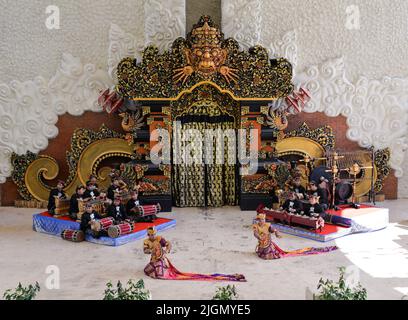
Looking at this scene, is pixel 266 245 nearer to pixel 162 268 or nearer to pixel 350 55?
pixel 162 268

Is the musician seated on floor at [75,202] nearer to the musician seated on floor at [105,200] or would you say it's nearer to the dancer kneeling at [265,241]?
the musician seated on floor at [105,200]

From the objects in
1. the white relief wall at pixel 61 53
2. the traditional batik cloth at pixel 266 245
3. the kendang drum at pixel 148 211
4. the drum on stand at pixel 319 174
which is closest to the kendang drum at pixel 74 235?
the kendang drum at pixel 148 211

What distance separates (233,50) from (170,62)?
1.35 meters

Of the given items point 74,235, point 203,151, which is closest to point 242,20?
point 203,151

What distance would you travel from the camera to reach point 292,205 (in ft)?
29.0

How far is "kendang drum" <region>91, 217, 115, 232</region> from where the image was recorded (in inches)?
317

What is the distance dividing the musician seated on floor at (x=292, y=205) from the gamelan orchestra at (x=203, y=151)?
0.02m

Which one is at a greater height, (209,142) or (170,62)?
(170,62)

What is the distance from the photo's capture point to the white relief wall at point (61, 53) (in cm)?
1077

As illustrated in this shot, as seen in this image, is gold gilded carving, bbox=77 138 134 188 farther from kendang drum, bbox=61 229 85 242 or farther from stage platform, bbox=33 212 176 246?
kendang drum, bbox=61 229 85 242
